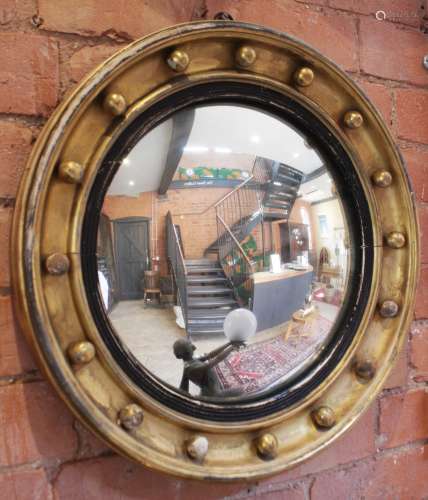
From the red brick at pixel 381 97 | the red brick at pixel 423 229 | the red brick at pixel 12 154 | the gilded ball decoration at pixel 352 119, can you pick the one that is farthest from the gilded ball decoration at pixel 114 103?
the red brick at pixel 423 229

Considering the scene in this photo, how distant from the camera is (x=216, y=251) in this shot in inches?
19.0

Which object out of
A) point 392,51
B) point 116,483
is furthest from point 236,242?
point 392,51

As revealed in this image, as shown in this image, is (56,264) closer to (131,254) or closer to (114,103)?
(131,254)

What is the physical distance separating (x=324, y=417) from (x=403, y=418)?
24 centimetres

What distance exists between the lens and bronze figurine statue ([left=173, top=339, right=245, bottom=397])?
0.46m

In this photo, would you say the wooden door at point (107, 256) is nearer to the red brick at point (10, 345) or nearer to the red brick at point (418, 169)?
the red brick at point (10, 345)

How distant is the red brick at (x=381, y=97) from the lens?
2.00 ft

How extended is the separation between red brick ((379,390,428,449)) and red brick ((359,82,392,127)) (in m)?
0.49

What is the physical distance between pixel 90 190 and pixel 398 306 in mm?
481

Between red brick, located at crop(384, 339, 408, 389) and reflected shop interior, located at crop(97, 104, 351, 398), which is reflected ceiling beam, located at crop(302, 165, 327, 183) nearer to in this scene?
reflected shop interior, located at crop(97, 104, 351, 398)

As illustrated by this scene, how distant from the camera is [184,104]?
1.48 feet

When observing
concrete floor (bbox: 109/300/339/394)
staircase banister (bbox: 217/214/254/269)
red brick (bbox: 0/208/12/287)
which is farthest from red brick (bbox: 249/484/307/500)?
red brick (bbox: 0/208/12/287)

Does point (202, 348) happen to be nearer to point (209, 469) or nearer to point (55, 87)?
point (209, 469)

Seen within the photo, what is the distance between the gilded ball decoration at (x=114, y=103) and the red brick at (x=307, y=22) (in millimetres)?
214
